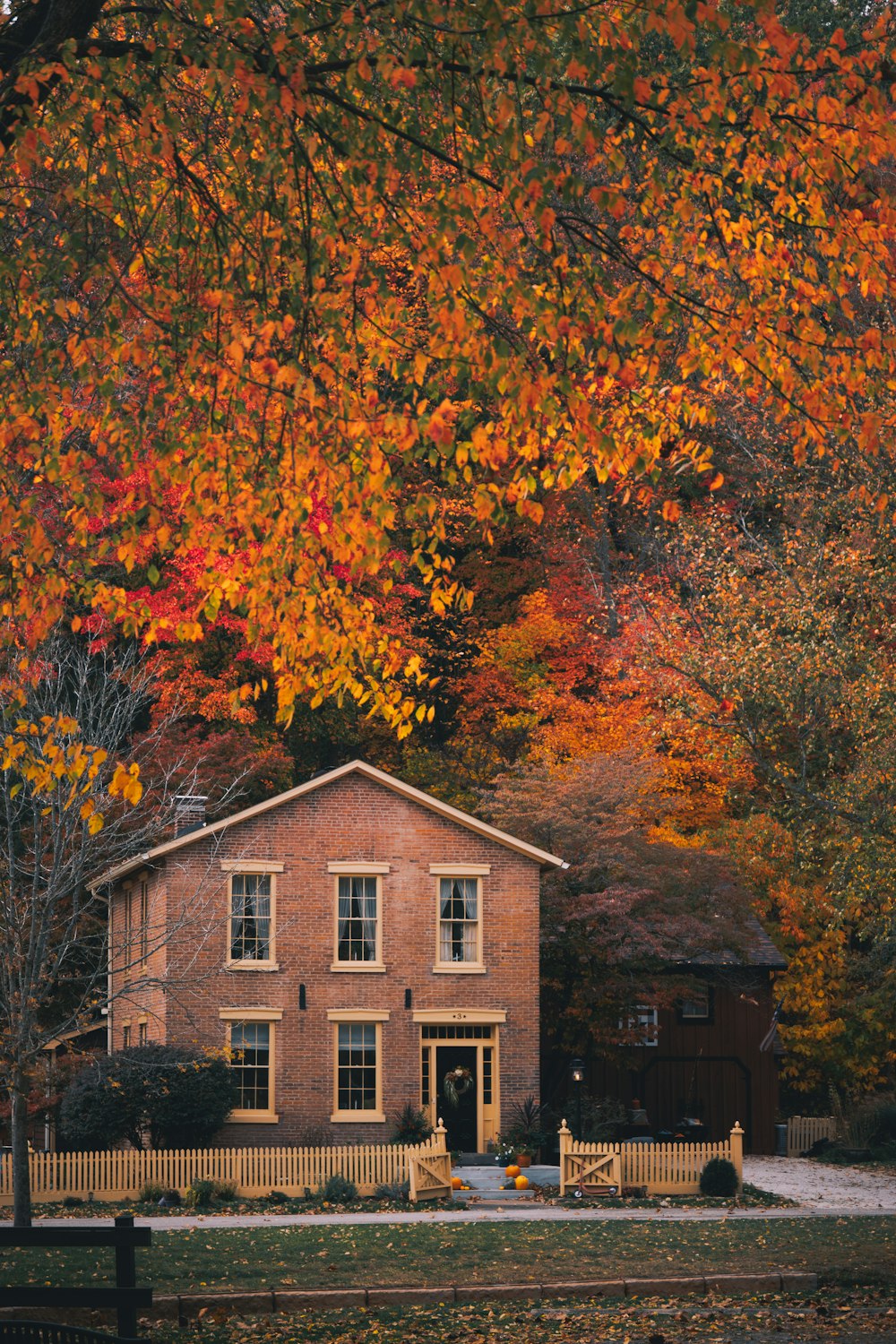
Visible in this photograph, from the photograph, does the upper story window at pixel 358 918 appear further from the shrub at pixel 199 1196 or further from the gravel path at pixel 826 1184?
the gravel path at pixel 826 1184

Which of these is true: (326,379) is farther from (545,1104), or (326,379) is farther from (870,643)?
(545,1104)

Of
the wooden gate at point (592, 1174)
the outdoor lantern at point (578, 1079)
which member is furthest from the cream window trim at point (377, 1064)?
the wooden gate at point (592, 1174)

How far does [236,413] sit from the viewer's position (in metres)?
10.2

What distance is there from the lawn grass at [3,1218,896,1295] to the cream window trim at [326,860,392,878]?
11.2 metres

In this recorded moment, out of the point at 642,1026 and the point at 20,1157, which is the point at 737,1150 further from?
the point at 20,1157

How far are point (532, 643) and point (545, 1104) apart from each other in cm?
1422

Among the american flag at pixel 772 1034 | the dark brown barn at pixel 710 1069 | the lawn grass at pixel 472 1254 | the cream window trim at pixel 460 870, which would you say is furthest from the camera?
the dark brown barn at pixel 710 1069

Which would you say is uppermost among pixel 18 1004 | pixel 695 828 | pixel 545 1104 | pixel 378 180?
pixel 378 180

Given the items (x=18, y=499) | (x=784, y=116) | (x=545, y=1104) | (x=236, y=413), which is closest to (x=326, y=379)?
(x=236, y=413)

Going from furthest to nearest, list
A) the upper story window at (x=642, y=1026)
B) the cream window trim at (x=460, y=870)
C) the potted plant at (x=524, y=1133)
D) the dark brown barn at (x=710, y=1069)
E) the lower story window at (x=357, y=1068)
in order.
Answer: the dark brown barn at (x=710, y=1069) < the upper story window at (x=642, y=1026) < the cream window trim at (x=460, y=870) < the lower story window at (x=357, y=1068) < the potted plant at (x=524, y=1133)

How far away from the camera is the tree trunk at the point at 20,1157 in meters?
22.5

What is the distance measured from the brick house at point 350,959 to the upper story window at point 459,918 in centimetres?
4

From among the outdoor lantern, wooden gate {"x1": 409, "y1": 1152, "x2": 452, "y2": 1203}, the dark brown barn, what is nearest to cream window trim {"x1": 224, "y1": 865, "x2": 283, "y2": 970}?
the outdoor lantern

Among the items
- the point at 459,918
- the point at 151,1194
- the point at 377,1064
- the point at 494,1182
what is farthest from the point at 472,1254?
the point at 459,918
